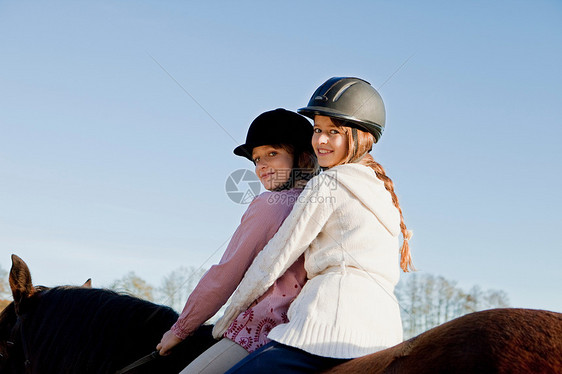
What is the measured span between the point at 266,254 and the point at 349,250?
1.65 feet

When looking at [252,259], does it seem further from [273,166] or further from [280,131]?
[280,131]

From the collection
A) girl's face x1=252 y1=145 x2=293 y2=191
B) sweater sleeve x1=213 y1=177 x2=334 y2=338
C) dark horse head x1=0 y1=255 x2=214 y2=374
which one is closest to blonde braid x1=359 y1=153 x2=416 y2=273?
sweater sleeve x1=213 y1=177 x2=334 y2=338

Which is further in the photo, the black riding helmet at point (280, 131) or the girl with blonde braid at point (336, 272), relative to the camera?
the black riding helmet at point (280, 131)

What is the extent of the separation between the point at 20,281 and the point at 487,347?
3.47m

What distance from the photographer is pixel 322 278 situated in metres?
2.74

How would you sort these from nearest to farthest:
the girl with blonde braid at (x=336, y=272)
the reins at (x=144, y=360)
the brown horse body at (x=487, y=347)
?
the brown horse body at (x=487, y=347) → the girl with blonde braid at (x=336, y=272) → the reins at (x=144, y=360)

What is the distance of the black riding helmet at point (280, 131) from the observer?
3.75 metres

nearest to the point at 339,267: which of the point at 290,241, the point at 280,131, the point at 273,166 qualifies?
the point at 290,241

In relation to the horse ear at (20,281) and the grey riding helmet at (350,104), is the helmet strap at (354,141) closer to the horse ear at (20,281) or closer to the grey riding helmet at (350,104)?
the grey riding helmet at (350,104)

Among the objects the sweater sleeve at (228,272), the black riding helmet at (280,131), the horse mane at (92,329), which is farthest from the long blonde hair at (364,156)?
the horse mane at (92,329)

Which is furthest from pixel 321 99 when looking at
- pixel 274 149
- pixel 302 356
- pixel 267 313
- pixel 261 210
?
pixel 302 356

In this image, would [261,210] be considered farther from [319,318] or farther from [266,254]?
[319,318]

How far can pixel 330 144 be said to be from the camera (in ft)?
11.2

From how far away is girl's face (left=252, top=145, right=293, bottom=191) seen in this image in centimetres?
371
